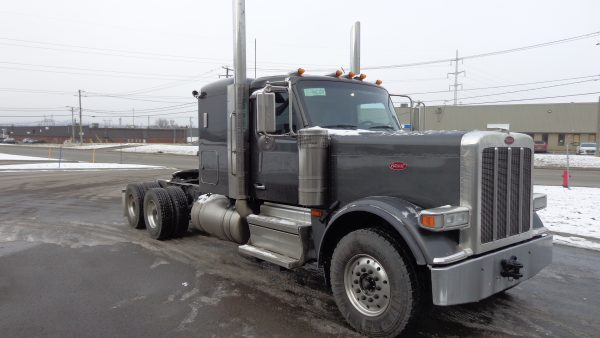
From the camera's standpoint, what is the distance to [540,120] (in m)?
53.6

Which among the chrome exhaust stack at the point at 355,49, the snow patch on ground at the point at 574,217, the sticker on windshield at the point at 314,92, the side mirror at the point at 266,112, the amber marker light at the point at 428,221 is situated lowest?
the snow patch on ground at the point at 574,217

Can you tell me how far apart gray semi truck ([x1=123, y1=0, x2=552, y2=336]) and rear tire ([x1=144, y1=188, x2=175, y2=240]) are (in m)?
1.45

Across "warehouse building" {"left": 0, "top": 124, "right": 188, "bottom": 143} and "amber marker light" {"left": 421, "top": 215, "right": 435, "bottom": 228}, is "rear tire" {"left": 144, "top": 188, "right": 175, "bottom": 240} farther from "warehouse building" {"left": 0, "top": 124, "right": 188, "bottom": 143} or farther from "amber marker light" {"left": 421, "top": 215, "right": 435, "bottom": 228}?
"warehouse building" {"left": 0, "top": 124, "right": 188, "bottom": 143}

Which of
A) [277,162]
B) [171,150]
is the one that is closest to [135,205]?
[277,162]

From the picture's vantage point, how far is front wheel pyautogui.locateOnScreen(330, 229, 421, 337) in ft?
12.1

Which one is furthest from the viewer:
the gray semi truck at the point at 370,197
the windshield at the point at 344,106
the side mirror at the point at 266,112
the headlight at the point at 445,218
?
the windshield at the point at 344,106

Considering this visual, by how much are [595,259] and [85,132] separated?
98.7m

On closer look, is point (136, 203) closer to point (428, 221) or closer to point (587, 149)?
point (428, 221)

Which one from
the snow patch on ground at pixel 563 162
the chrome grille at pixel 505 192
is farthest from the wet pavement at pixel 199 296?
the snow patch on ground at pixel 563 162

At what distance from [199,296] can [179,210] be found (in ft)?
9.39

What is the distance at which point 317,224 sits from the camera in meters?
4.83

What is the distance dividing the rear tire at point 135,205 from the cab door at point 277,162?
11.2ft

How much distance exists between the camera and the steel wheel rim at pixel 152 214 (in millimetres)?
7830

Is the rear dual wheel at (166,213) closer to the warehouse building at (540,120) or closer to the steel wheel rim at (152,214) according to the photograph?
the steel wheel rim at (152,214)
